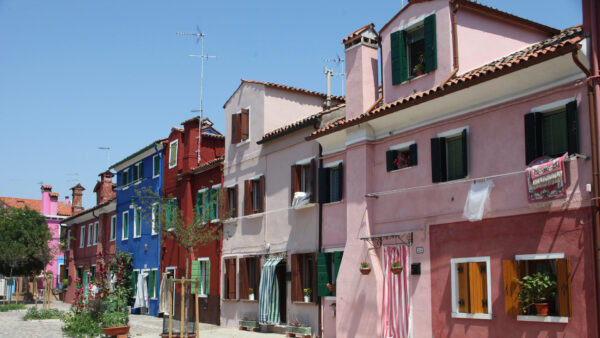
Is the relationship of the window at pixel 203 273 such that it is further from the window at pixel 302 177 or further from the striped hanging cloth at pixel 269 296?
the window at pixel 302 177

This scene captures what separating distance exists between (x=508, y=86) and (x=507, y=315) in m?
4.61

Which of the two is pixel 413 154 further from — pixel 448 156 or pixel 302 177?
pixel 302 177

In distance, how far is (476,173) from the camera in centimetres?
1465

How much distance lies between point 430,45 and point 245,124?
33.4 feet

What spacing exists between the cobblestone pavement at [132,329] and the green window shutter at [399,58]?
353 inches

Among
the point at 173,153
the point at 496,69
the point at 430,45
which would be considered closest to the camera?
the point at 496,69

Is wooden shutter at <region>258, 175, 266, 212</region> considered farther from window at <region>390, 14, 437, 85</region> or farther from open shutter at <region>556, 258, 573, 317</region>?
open shutter at <region>556, 258, 573, 317</region>

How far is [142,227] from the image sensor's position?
34.6m

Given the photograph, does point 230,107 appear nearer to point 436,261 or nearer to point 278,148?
point 278,148

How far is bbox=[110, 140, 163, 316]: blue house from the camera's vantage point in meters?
32.7

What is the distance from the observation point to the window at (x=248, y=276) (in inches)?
935

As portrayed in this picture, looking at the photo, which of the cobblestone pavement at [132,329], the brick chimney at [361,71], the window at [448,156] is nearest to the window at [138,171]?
the cobblestone pavement at [132,329]

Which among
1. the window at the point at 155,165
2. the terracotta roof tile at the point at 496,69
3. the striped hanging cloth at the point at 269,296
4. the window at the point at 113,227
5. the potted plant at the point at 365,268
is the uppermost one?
the window at the point at 155,165

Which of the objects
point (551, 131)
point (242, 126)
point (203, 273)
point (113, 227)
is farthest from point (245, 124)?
point (113, 227)
